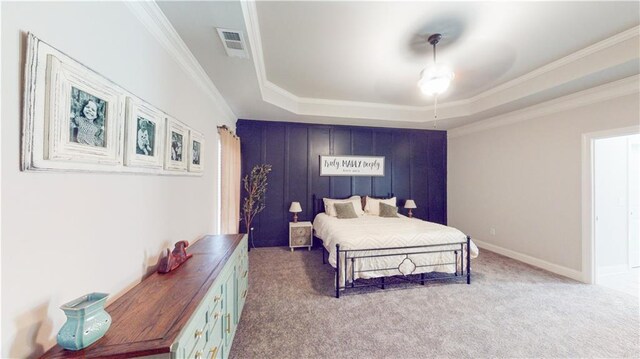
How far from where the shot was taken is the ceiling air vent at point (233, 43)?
185 cm

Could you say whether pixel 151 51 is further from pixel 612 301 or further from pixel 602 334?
pixel 612 301

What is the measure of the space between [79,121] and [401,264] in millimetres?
3135

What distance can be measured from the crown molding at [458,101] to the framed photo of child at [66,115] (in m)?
1.08

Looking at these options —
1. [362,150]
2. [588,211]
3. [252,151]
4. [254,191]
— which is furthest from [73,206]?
[588,211]

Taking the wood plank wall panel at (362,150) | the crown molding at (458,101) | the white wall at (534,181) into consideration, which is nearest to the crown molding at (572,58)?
the crown molding at (458,101)

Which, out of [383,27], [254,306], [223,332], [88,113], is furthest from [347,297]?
[383,27]

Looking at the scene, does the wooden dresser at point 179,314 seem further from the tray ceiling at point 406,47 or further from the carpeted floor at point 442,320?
the tray ceiling at point 406,47

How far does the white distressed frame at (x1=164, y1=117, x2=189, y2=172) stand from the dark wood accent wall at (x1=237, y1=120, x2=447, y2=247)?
2.46m

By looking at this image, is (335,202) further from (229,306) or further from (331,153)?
(229,306)

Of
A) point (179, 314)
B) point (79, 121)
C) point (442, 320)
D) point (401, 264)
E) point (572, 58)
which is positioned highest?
point (572, 58)

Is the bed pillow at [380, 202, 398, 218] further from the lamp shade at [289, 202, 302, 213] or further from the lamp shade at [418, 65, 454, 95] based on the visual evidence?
the lamp shade at [418, 65, 454, 95]

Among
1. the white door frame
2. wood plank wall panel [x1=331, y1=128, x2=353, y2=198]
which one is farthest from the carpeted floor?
wood plank wall panel [x1=331, y1=128, x2=353, y2=198]

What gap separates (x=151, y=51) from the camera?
1.59 meters

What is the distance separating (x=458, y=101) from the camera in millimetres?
4281
